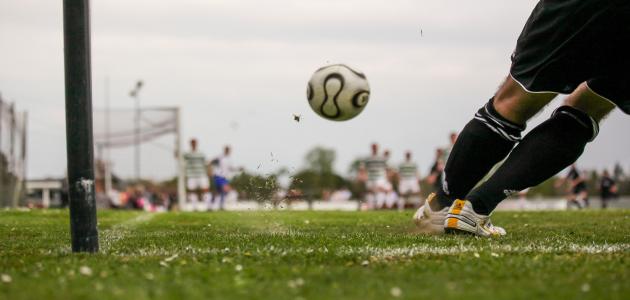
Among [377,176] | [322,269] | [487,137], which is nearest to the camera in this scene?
[322,269]

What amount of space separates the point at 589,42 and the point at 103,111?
2456 cm

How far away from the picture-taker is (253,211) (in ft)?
33.7

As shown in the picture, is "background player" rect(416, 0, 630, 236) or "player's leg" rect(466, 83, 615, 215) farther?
Result: "player's leg" rect(466, 83, 615, 215)

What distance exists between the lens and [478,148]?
217 inches

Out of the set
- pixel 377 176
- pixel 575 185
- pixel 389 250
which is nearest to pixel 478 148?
pixel 389 250

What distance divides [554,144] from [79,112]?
3.05m

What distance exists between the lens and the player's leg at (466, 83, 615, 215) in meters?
5.24

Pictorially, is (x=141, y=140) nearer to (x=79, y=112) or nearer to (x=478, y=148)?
(x=478, y=148)

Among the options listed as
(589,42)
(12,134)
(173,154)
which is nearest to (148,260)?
(589,42)

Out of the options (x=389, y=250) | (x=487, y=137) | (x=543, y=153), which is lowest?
(x=389, y=250)

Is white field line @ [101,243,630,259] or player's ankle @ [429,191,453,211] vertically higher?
player's ankle @ [429,191,453,211]

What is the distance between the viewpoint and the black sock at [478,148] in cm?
538

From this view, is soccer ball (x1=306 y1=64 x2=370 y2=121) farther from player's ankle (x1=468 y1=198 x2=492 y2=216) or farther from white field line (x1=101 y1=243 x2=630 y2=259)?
white field line (x1=101 y1=243 x2=630 y2=259)

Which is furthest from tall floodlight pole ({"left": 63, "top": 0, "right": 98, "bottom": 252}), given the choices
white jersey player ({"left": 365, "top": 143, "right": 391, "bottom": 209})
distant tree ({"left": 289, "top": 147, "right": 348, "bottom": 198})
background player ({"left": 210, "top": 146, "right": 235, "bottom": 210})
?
distant tree ({"left": 289, "top": 147, "right": 348, "bottom": 198})
